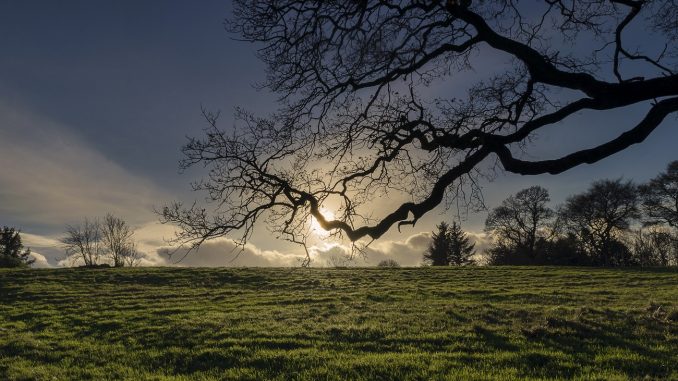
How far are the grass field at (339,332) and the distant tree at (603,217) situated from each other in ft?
92.9

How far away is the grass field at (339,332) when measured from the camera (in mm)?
9688

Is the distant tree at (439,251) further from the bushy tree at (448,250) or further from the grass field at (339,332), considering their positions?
the grass field at (339,332)

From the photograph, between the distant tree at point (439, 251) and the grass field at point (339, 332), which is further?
the distant tree at point (439, 251)

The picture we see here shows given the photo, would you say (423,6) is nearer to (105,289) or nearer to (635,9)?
(635,9)

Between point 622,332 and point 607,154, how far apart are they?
26.4 ft

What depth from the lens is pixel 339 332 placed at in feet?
46.9

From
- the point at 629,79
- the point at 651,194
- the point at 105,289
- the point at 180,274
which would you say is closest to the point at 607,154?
the point at 629,79

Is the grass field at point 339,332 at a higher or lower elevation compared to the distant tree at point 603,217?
lower

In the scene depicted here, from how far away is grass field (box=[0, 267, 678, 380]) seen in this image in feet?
31.8

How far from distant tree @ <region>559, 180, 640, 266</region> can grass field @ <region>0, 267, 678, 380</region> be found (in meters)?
28.3

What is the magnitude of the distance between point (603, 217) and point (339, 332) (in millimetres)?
53968

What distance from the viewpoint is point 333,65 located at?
848 cm

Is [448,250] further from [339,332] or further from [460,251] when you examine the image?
[339,332]

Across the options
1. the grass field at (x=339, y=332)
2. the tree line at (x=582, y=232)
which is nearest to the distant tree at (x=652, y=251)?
the tree line at (x=582, y=232)
